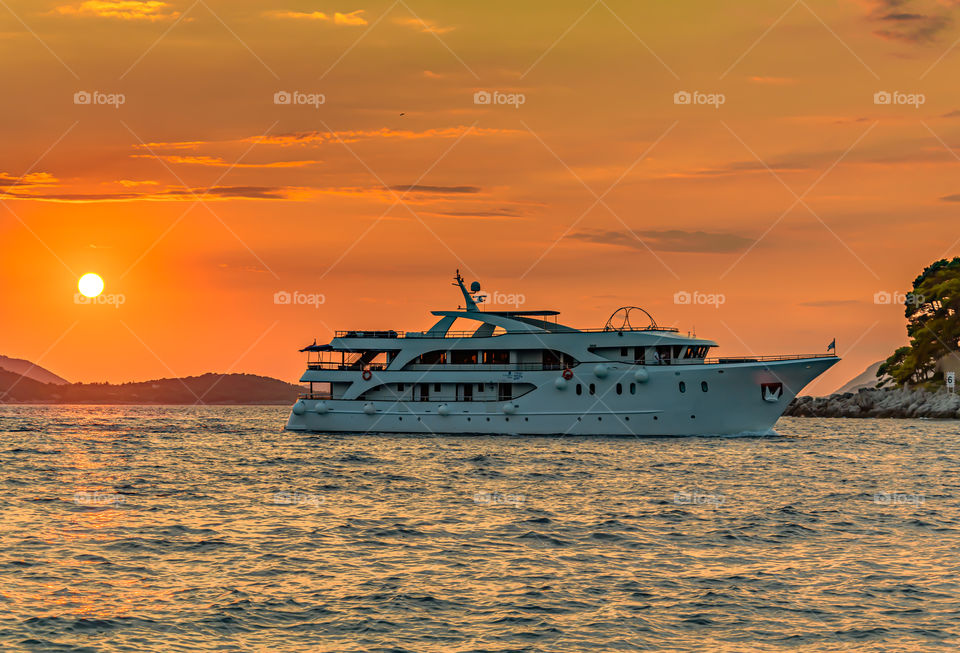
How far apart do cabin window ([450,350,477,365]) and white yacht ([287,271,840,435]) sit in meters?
0.06

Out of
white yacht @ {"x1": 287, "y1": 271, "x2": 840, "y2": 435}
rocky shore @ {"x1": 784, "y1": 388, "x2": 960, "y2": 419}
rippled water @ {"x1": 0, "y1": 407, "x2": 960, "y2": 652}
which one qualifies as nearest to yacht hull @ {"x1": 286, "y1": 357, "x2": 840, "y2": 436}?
white yacht @ {"x1": 287, "y1": 271, "x2": 840, "y2": 435}

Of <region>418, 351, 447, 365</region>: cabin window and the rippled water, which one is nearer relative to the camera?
the rippled water

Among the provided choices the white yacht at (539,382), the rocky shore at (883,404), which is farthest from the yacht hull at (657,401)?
the rocky shore at (883,404)

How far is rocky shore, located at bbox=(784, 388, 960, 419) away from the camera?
323ft

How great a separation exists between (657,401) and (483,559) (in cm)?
3444

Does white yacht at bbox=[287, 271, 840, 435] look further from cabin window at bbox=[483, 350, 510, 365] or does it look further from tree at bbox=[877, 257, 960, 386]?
tree at bbox=[877, 257, 960, 386]

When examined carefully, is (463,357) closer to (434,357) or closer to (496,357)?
(434,357)

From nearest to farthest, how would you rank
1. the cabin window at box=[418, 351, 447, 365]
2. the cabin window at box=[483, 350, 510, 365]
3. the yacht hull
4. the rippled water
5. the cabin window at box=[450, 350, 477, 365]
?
the rippled water < the yacht hull < the cabin window at box=[483, 350, 510, 365] < the cabin window at box=[450, 350, 477, 365] < the cabin window at box=[418, 351, 447, 365]

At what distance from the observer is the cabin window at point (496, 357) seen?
58500 millimetres

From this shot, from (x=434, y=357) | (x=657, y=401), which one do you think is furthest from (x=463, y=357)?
(x=657, y=401)

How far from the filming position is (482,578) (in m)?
18.0

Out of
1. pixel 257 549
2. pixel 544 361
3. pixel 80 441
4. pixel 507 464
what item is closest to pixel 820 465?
pixel 507 464

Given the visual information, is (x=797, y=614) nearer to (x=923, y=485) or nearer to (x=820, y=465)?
(x=923, y=485)

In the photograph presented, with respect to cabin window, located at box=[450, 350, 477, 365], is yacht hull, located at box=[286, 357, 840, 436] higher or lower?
lower
